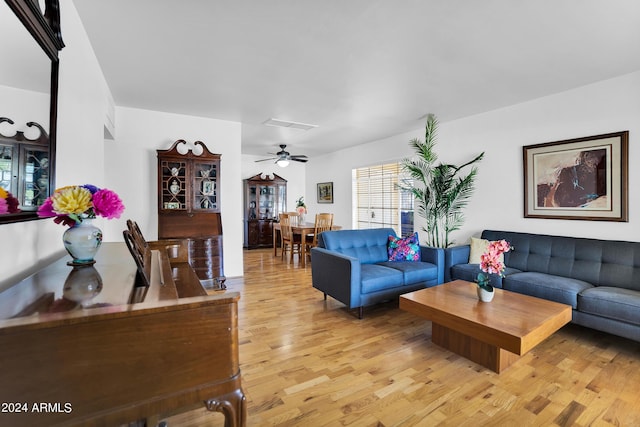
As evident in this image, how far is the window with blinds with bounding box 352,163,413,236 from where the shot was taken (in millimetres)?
5660

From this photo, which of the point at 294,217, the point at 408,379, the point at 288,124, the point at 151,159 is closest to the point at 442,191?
the point at 288,124

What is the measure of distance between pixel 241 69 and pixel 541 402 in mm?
3420

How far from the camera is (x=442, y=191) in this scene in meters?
4.40

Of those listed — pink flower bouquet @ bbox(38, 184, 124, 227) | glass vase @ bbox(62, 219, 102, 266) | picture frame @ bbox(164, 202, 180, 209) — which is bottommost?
glass vase @ bbox(62, 219, 102, 266)

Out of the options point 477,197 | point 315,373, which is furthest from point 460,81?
point 315,373

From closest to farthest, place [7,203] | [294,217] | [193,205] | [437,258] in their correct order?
[7,203], [437,258], [193,205], [294,217]

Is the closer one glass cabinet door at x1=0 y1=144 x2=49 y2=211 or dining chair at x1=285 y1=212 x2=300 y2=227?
glass cabinet door at x1=0 y1=144 x2=49 y2=211

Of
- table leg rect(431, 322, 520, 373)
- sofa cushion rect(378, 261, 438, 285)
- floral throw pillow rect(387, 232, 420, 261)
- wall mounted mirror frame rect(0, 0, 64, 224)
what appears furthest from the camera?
floral throw pillow rect(387, 232, 420, 261)

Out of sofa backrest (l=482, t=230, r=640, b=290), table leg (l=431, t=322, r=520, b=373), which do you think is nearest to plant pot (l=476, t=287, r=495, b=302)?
table leg (l=431, t=322, r=520, b=373)

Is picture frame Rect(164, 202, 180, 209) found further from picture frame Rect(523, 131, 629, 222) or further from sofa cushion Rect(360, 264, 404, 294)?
picture frame Rect(523, 131, 629, 222)

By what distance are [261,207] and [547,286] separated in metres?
6.25

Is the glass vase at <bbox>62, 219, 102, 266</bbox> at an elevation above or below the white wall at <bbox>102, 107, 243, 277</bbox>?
below

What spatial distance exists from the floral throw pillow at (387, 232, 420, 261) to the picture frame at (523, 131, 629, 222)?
56.1 inches

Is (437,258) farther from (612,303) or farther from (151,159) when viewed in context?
(151,159)
